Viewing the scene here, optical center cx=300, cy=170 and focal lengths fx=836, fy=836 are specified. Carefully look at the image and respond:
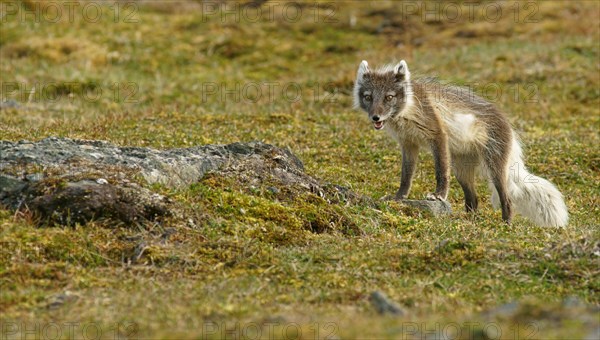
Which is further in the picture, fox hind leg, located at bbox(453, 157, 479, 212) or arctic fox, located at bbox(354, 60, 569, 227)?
fox hind leg, located at bbox(453, 157, 479, 212)

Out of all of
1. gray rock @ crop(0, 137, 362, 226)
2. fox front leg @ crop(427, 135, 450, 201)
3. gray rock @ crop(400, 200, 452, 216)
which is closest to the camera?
gray rock @ crop(0, 137, 362, 226)

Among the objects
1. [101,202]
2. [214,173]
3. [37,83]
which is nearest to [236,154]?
[214,173]

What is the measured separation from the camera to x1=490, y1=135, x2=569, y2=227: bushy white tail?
12.2 metres

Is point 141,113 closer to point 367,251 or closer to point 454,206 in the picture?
point 454,206

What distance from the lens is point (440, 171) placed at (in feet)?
41.4

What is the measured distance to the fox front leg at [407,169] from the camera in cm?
1288

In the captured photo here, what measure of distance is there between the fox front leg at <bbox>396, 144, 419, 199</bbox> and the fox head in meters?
0.68

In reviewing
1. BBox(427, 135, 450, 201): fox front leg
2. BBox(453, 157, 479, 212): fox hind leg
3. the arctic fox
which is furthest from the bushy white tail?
BBox(427, 135, 450, 201): fox front leg

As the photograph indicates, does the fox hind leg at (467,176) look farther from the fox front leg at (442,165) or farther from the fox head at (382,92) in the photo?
the fox head at (382,92)

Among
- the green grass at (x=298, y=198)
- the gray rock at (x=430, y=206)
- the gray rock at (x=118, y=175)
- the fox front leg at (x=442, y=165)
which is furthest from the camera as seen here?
the fox front leg at (x=442, y=165)

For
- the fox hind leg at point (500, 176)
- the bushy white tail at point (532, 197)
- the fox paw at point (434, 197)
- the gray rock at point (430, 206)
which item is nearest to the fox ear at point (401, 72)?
the fox hind leg at point (500, 176)

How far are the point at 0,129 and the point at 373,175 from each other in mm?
6691

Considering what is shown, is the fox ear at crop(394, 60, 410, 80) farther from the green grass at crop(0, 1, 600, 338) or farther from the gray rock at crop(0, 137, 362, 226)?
the gray rock at crop(0, 137, 362, 226)

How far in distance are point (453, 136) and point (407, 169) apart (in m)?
0.90
